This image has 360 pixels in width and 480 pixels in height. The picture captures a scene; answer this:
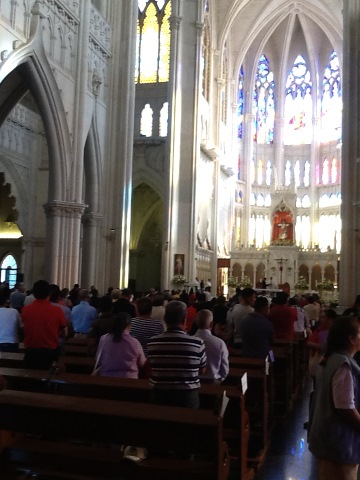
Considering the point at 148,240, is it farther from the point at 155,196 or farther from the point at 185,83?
the point at 185,83

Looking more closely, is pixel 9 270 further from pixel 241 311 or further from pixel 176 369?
pixel 176 369

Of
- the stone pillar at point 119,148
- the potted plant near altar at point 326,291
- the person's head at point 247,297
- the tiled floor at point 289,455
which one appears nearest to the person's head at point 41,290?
the tiled floor at point 289,455

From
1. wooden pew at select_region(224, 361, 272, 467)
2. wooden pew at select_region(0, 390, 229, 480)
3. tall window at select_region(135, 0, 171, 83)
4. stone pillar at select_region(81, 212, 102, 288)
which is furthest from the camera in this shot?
tall window at select_region(135, 0, 171, 83)

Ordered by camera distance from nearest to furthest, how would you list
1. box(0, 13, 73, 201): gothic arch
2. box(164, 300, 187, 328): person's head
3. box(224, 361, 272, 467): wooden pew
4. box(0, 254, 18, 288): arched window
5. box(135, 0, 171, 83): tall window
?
box(164, 300, 187, 328): person's head, box(224, 361, 272, 467): wooden pew, box(0, 13, 73, 201): gothic arch, box(0, 254, 18, 288): arched window, box(135, 0, 171, 83): tall window

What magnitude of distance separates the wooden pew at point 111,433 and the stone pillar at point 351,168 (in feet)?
69.0

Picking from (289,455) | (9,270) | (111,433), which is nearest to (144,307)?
(289,455)

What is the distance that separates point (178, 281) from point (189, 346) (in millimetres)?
26463

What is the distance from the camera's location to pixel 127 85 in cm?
2253

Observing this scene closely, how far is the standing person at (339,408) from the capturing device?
3.77 m

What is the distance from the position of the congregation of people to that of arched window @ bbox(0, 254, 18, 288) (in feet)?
60.7

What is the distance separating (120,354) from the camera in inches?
249

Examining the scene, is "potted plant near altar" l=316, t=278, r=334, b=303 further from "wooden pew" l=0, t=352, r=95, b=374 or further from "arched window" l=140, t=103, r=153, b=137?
"wooden pew" l=0, t=352, r=95, b=374

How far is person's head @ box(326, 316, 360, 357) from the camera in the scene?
Answer: 3.90m

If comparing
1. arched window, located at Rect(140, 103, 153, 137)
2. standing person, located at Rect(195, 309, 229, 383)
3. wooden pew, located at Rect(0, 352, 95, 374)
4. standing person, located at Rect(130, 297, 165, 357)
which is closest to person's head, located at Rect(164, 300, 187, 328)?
standing person, located at Rect(195, 309, 229, 383)
